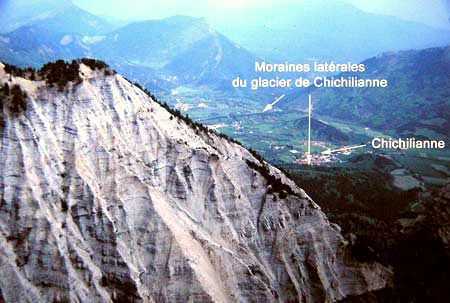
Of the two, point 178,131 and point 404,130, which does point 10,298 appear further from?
point 404,130

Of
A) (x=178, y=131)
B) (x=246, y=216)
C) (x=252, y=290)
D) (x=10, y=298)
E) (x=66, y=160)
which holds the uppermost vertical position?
(x=178, y=131)

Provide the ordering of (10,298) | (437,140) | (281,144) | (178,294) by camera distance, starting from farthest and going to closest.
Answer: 1. (281,144)
2. (437,140)
3. (178,294)
4. (10,298)

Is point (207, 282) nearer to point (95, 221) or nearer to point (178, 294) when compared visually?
point (178, 294)

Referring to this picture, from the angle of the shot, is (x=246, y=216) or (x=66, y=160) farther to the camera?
(x=246, y=216)

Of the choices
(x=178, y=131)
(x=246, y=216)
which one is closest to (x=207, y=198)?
(x=246, y=216)

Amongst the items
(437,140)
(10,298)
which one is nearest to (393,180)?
(437,140)

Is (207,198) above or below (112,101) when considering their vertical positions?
below

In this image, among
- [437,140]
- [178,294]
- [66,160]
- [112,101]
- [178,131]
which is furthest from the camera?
[437,140]
